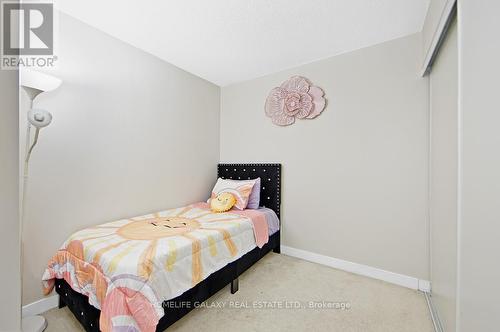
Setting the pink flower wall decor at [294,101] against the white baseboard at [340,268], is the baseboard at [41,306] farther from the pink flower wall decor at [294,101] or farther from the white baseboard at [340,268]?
the pink flower wall decor at [294,101]

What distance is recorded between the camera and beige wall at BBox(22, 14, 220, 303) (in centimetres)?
163

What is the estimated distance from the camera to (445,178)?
1372 mm

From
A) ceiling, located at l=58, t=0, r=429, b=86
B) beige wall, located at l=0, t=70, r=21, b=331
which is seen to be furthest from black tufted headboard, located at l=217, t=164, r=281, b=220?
beige wall, located at l=0, t=70, r=21, b=331

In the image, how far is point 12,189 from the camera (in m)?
0.35

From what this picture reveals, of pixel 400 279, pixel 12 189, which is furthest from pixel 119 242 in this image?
Result: pixel 400 279

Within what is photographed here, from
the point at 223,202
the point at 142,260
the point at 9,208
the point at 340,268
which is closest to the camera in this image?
the point at 9,208

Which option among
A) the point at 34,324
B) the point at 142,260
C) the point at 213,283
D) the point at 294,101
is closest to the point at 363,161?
the point at 294,101

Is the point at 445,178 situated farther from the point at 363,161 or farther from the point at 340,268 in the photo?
the point at 340,268

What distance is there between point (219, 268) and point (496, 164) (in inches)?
66.6

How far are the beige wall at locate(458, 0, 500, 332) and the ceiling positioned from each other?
955 mm

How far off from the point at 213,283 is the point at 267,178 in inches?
57.5

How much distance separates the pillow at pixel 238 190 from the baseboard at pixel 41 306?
1.62 metres

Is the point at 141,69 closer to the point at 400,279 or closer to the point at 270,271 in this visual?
the point at 270,271

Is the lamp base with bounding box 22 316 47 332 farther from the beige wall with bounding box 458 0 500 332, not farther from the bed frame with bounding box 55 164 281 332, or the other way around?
the beige wall with bounding box 458 0 500 332
